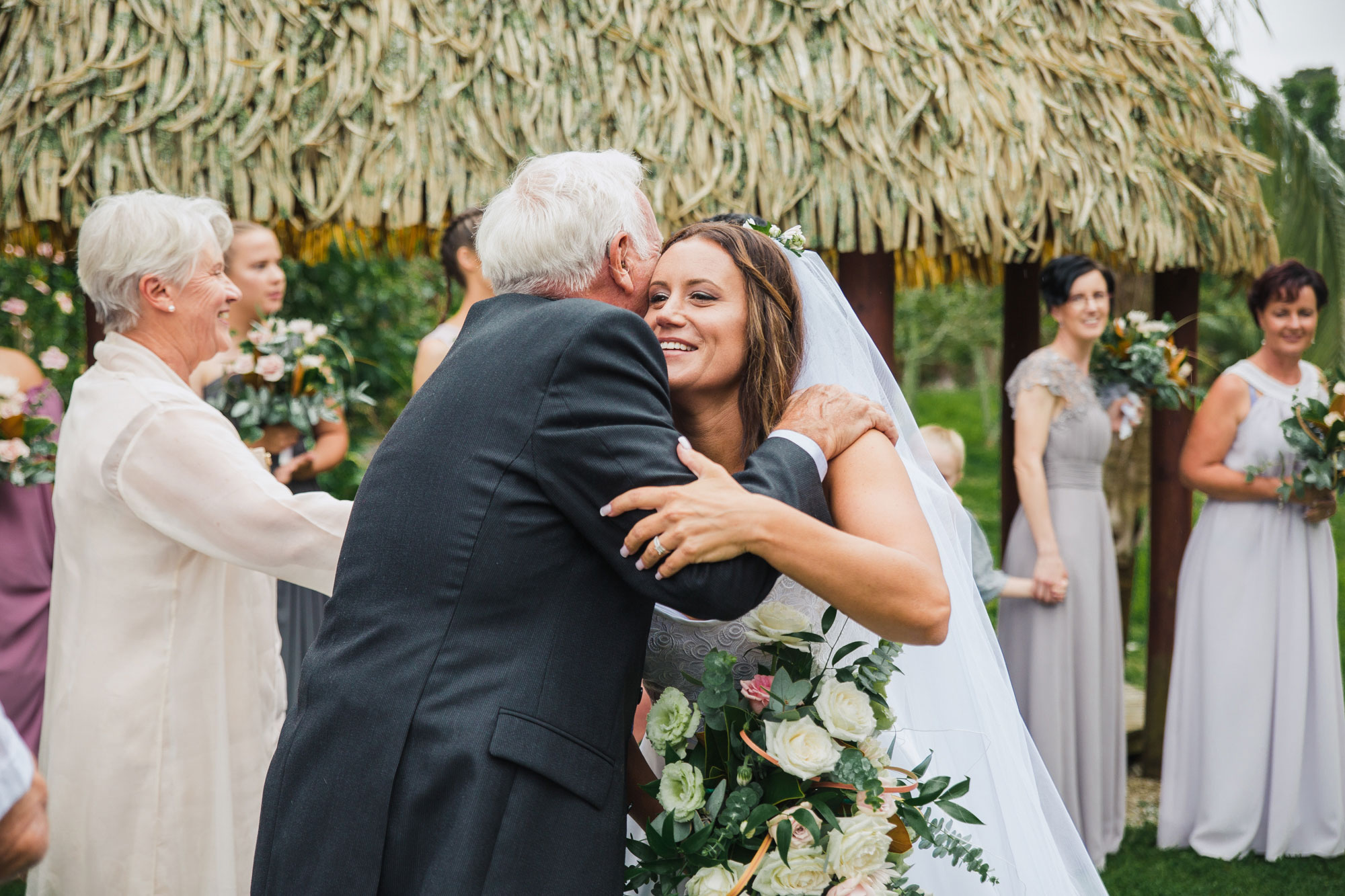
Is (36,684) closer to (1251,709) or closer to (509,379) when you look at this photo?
(509,379)

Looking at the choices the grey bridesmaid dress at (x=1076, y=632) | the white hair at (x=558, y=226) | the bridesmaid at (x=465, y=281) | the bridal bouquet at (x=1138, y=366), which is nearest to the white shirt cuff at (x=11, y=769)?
the white hair at (x=558, y=226)

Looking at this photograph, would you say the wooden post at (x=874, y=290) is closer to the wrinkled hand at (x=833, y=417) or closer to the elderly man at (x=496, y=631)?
the wrinkled hand at (x=833, y=417)

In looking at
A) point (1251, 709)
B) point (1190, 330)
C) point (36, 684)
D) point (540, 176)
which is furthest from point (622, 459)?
point (1190, 330)

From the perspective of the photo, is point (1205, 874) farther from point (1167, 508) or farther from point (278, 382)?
point (278, 382)

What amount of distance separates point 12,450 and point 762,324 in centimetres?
334

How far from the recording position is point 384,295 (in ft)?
34.1

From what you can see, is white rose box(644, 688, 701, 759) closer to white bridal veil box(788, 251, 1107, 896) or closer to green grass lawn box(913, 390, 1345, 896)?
white bridal veil box(788, 251, 1107, 896)

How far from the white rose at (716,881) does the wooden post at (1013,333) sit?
4.77m

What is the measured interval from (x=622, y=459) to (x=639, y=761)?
3.16 ft

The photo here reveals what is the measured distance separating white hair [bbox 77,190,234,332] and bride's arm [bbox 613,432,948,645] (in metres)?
1.85

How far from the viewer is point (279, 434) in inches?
195

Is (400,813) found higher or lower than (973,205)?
lower

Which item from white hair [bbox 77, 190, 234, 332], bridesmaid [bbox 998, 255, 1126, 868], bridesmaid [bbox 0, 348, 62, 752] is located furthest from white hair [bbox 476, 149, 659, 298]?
bridesmaid [bbox 998, 255, 1126, 868]

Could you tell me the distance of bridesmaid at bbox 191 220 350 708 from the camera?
490 centimetres
